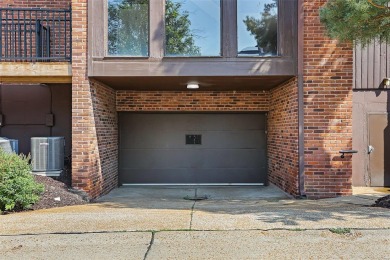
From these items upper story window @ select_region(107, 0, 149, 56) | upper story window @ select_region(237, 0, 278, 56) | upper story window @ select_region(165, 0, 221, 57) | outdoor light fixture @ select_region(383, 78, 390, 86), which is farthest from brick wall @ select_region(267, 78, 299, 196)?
upper story window @ select_region(107, 0, 149, 56)

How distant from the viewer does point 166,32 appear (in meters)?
7.37

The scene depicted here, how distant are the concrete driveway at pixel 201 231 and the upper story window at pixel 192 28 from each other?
3.15 meters

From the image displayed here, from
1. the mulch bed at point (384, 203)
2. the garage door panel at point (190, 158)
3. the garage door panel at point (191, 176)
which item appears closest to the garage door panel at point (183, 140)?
the garage door panel at point (190, 158)

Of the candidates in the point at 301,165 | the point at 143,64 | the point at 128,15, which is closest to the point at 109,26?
the point at 128,15

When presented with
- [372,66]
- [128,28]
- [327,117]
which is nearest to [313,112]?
[327,117]

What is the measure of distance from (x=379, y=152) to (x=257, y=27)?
4.63 metres

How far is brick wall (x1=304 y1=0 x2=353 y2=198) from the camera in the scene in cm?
730

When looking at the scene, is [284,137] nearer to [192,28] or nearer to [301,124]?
[301,124]

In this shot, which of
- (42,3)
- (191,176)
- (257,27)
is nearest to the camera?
(257,27)

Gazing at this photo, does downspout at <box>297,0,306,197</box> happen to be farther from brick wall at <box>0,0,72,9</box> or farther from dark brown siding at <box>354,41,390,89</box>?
brick wall at <box>0,0,72,9</box>

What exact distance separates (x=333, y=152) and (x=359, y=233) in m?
3.16

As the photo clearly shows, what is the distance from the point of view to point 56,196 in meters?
6.65

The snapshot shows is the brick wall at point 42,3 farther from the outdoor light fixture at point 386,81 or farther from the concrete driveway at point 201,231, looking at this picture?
the outdoor light fixture at point 386,81

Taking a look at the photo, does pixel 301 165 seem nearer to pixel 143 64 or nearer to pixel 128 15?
pixel 143 64
